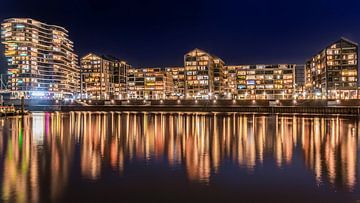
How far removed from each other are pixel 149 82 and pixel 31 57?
53.9 m

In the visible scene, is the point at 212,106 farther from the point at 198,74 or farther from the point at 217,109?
the point at 198,74

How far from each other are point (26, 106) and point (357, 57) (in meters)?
112

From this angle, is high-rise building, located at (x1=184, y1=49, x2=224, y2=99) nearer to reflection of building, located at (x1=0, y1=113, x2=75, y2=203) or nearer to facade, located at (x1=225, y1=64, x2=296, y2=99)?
facade, located at (x1=225, y1=64, x2=296, y2=99)

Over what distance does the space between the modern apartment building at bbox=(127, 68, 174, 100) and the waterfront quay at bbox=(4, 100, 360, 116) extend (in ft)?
168

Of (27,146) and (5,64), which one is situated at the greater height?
(5,64)

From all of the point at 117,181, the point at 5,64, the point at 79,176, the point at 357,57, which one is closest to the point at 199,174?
the point at 117,181

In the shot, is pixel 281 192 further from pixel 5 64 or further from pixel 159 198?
pixel 5 64

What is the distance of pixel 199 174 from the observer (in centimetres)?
A: 1888

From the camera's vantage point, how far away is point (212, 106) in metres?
108

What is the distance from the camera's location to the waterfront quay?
3455 inches

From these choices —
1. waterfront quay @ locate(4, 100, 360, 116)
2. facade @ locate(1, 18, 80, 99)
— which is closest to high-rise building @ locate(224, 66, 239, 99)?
waterfront quay @ locate(4, 100, 360, 116)

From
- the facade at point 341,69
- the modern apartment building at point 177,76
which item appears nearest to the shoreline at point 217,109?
the facade at point 341,69

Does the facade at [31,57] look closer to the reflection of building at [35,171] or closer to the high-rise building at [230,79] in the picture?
the high-rise building at [230,79]

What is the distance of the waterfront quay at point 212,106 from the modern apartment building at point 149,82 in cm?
5132
